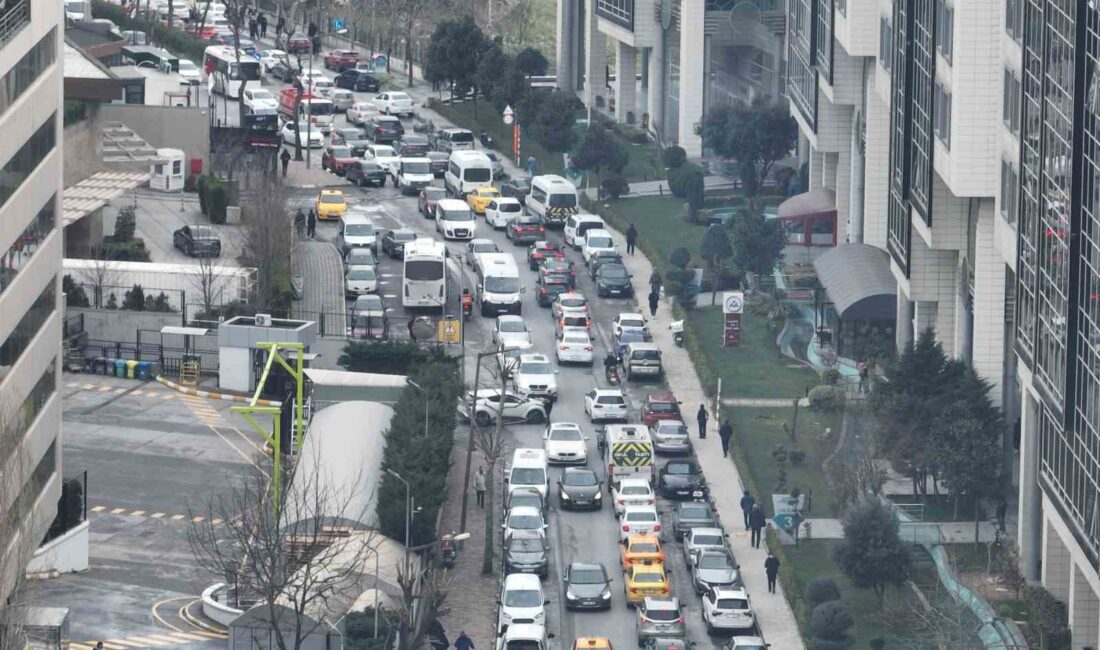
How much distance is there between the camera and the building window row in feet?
230

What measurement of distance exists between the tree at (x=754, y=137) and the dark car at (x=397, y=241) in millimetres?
19541

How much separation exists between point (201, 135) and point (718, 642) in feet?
201

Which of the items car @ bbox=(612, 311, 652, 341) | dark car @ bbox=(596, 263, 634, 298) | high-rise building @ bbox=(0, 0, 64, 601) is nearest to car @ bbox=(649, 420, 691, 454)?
car @ bbox=(612, 311, 652, 341)

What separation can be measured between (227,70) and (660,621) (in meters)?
85.4

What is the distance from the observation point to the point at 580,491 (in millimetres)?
85688

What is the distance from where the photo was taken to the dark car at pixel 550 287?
360 ft

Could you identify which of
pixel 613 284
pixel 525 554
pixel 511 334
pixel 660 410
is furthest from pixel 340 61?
pixel 525 554

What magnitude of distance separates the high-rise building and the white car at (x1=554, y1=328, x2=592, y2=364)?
2799 cm

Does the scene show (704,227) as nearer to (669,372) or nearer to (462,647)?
(669,372)

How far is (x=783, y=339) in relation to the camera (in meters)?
104

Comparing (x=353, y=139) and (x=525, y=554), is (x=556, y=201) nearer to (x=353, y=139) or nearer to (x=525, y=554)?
(x=353, y=139)

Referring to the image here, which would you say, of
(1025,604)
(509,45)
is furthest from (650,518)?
(509,45)

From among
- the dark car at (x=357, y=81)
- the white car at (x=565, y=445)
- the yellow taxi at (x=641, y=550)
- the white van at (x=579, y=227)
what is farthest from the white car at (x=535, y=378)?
the dark car at (x=357, y=81)

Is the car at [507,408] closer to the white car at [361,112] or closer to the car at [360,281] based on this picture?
the car at [360,281]
